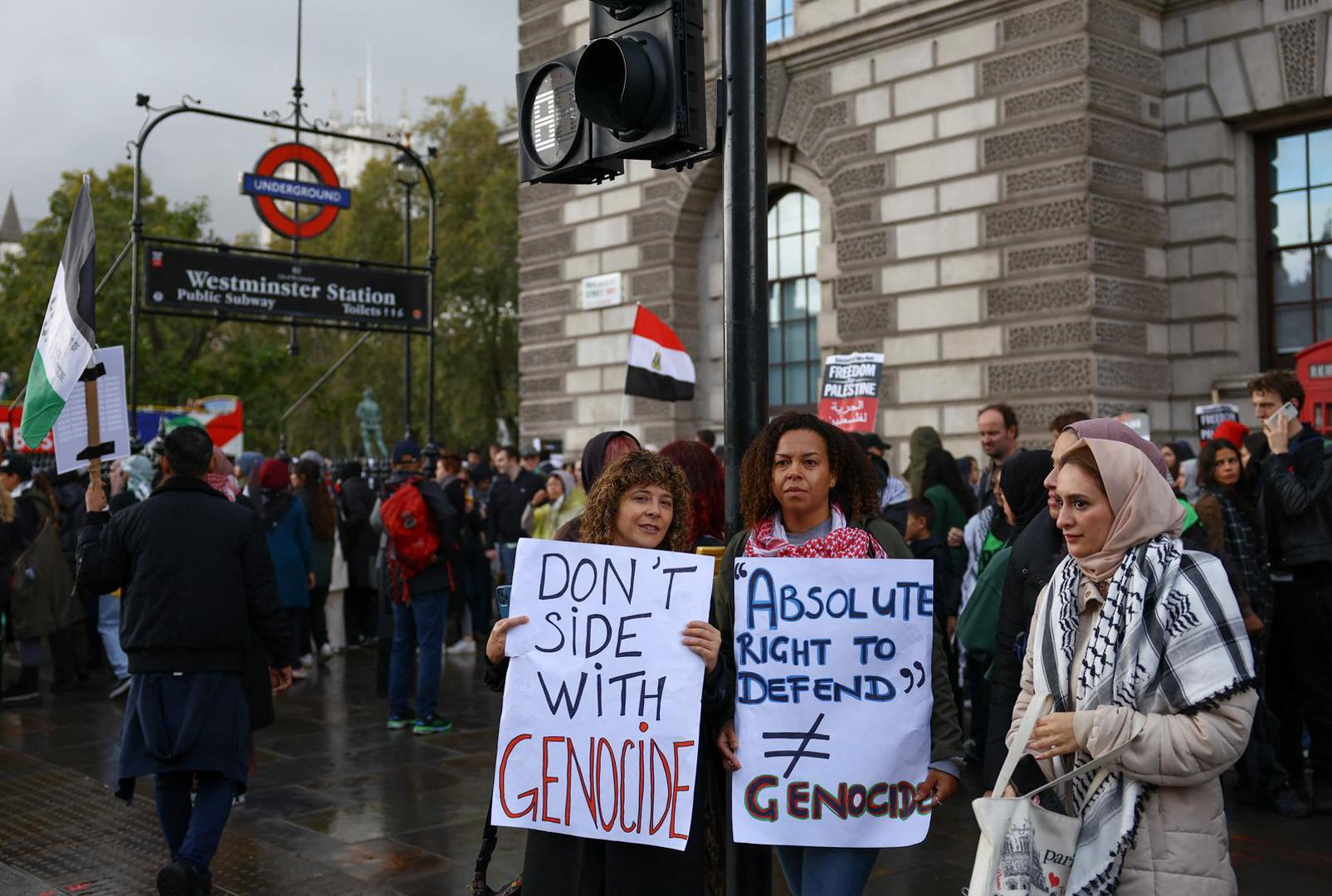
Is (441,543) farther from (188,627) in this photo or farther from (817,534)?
(817,534)

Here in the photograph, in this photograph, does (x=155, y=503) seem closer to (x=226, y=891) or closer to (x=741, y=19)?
(x=226, y=891)

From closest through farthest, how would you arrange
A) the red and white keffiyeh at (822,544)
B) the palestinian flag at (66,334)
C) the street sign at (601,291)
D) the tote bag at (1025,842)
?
the tote bag at (1025,842)
the red and white keffiyeh at (822,544)
the palestinian flag at (66,334)
the street sign at (601,291)

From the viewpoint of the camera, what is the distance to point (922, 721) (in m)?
3.72

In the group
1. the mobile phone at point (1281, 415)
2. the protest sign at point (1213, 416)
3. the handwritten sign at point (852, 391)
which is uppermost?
the handwritten sign at point (852, 391)

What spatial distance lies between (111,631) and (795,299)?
9.03 meters

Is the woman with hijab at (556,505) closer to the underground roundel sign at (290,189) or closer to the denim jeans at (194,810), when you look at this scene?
the underground roundel sign at (290,189)

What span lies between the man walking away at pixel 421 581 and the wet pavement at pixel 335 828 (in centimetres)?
34

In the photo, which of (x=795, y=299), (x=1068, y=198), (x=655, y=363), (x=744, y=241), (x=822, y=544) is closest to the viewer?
(x=822, y=544)

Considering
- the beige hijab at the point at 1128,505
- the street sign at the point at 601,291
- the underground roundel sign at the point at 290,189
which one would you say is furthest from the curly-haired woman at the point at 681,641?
the street sign at the point at 601,291

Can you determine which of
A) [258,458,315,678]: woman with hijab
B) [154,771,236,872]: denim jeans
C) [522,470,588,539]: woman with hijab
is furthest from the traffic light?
[258,458,315,678]: woman with hijab

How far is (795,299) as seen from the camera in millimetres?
16734

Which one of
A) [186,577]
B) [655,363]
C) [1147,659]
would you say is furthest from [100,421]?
[1147,659]

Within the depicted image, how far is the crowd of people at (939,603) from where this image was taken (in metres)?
3.00

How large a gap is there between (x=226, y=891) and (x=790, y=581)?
3455 mm
